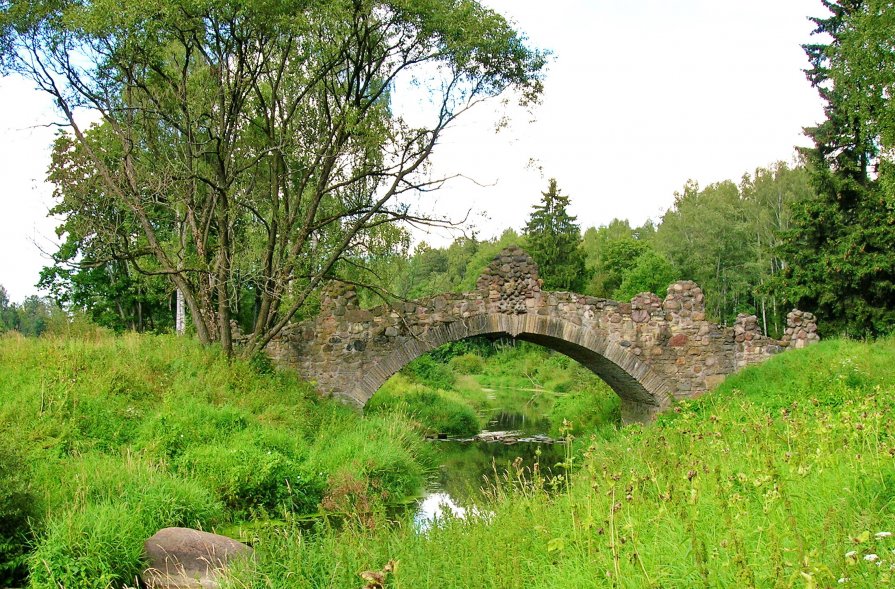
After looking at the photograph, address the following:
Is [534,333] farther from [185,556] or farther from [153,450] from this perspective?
[185,556]

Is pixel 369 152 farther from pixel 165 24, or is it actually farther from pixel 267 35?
pixel 165 24

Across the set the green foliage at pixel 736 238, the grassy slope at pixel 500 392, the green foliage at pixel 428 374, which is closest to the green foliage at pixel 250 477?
the grassy slope at pixel 500 392

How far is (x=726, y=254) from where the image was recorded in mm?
35125

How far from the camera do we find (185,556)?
20.2 feet

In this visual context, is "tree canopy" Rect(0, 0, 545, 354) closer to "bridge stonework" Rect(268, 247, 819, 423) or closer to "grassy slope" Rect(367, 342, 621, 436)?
"bridge stonework" Rect(268, 247, 819, 423)

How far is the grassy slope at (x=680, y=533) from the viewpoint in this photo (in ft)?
10.6

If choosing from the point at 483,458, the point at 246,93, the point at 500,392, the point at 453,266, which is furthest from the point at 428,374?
the point at 453,266

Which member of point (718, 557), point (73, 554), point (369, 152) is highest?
point (369, 152)

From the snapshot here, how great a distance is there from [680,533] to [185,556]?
4124mm

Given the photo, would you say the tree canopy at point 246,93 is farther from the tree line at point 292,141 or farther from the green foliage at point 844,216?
the green foliage at point 844,216

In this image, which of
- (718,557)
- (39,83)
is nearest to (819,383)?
(718,557)

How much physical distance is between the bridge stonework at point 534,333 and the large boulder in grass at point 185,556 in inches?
296

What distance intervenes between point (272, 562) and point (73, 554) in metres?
1.73

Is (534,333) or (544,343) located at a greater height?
(534,333)
